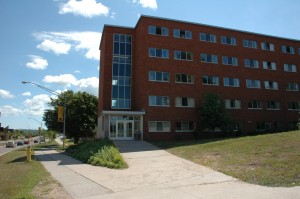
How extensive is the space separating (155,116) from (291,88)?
77.6ft

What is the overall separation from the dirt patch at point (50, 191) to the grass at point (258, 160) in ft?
23.6

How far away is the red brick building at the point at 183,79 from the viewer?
3756 centimetres

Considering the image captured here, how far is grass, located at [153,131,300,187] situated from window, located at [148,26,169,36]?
20.1m

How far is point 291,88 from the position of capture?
47.9 meters

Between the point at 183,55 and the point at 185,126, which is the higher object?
the point at 183,55

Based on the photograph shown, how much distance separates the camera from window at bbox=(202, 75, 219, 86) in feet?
135

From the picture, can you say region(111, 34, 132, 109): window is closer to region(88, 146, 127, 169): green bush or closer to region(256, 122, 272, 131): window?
region(88, 146, 127, 169): green bush

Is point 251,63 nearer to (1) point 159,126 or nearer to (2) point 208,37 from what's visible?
(2) point 208,37

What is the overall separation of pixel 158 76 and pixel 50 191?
28.0 metres

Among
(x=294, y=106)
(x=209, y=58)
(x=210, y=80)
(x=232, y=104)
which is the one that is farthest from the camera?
(x=294, y=106)

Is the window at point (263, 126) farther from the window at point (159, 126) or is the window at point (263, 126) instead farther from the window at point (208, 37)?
the window at point (159, 126)

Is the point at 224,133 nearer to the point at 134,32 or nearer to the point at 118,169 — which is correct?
the point at 134,32

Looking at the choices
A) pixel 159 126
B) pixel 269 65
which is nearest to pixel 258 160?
pixel 159 126

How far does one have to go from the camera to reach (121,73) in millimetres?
40750
